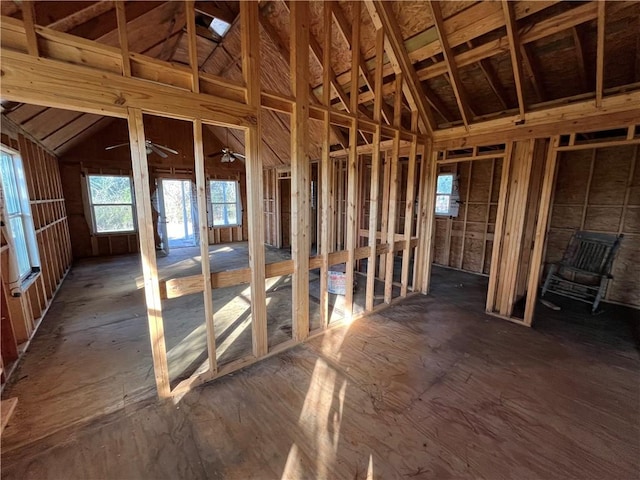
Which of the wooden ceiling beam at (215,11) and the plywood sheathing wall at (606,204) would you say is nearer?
the wooden ceiling beam at (215,11)

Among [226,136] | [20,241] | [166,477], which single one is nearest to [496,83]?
[166,477]

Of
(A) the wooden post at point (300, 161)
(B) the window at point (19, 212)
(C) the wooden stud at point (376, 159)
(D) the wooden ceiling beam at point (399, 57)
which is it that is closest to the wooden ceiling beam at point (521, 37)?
(D) the wooden ceiling beam at point (399, 57)

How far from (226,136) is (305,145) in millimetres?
7488

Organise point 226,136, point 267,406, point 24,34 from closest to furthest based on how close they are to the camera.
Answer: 1. point 24,34
2. point 267,406
3. point 226,136

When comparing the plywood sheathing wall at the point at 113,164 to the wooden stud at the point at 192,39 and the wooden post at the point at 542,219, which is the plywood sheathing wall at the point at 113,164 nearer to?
the wooden stud at the point at 192,39

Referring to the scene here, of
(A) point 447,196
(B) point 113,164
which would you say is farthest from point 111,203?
(A) point 447,196

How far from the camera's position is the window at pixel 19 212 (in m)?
3.48

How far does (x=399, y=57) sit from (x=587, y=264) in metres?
4.47

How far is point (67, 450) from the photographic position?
1.88 meters

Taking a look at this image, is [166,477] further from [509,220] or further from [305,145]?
[509,220]

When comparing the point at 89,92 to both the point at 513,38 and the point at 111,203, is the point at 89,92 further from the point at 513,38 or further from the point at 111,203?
the point at 111,203

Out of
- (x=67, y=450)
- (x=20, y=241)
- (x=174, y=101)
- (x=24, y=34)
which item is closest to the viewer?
(x=24, y=34)

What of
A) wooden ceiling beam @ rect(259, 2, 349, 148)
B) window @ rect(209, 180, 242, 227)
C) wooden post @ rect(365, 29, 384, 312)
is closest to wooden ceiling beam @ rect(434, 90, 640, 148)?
wooden post @ rect(365, 29, 384, 312)

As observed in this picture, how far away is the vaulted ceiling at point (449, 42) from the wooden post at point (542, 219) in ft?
2.15
